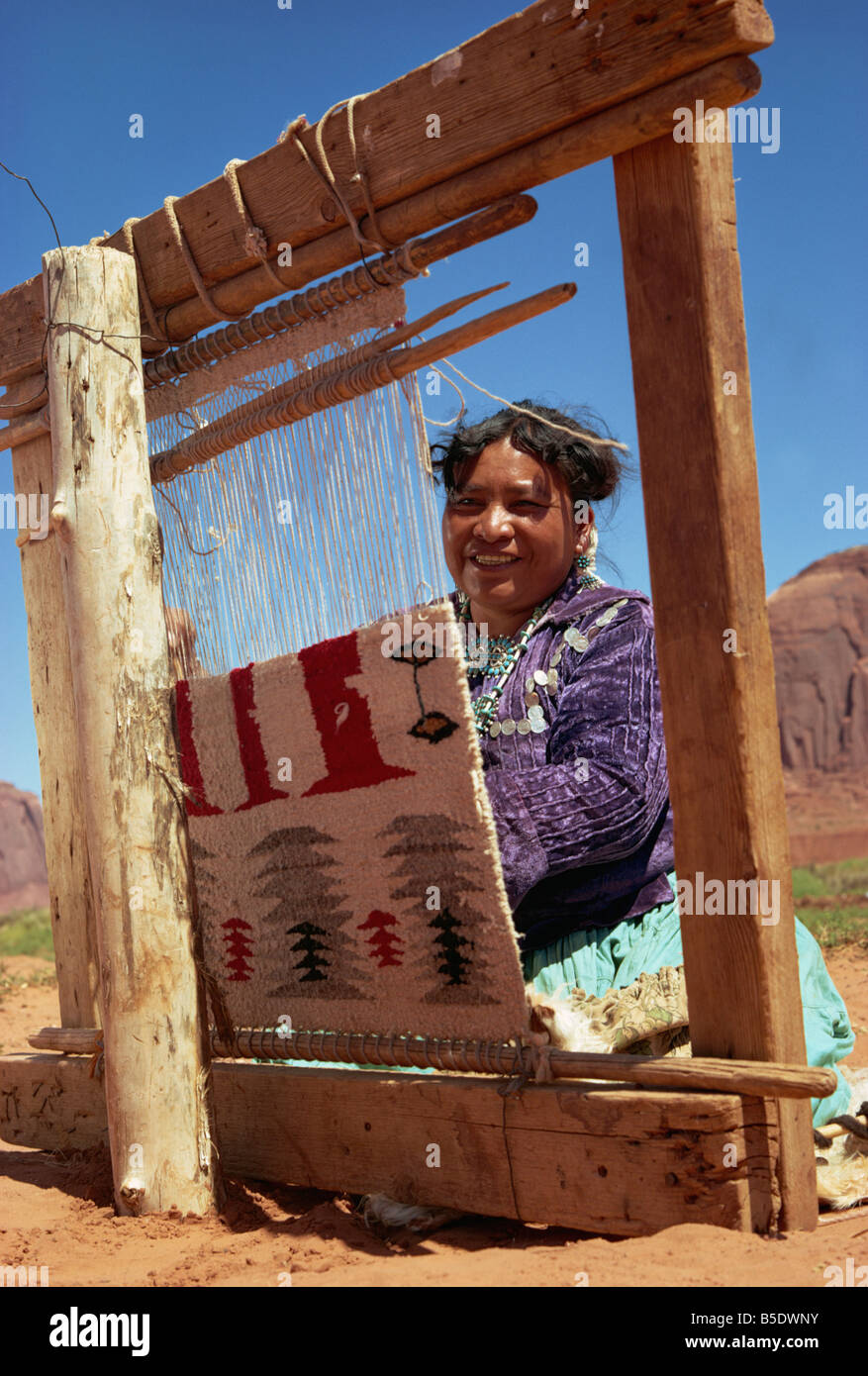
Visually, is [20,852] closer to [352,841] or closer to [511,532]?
[511,532]

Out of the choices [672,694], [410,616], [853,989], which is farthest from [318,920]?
[853,989]

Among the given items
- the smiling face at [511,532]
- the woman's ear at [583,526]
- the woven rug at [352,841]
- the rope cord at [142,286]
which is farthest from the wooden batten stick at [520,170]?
the woman's ear at [583,526]

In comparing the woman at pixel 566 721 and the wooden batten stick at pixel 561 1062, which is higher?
the woman at pixel 566 721

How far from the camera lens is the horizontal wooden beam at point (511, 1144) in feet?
7.64

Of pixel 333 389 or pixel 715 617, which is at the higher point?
pixel 333 389

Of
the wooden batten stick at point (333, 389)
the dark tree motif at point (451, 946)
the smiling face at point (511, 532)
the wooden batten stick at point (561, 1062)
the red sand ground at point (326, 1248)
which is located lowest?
the red sand ground at point (326, 1248)

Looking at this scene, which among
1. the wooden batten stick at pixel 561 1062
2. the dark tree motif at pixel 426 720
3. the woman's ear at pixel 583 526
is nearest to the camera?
the wooden batten stick at pixel 561 1062

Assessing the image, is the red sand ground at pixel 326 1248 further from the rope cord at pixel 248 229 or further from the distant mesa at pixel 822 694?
the distant mesa at pixel 822 694

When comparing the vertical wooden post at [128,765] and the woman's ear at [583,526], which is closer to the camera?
the vertical wooden post at [128,765]

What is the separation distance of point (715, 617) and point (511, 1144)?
4.15 feet

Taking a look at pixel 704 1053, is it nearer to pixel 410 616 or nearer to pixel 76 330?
pixel 410 616

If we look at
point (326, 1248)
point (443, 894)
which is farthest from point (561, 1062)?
point (326, 1248)

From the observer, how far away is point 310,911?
116 inches

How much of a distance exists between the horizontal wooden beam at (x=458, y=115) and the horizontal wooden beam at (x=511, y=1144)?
205cm
